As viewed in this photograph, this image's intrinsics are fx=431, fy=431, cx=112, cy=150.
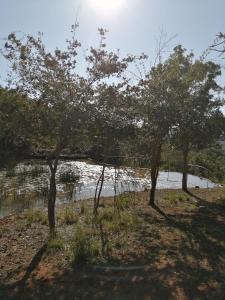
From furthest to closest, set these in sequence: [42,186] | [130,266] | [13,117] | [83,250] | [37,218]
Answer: [42,186], [37,218], [13,117], [83,250], [130,266]

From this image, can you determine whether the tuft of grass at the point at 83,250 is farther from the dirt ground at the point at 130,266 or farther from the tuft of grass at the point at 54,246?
the tuft of grass at the point at 54,246

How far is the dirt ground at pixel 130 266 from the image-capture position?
19.4 ft

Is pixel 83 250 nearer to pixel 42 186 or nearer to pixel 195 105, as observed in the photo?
pixel 195 105

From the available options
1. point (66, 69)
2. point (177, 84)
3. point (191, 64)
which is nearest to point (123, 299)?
point (66, 69)

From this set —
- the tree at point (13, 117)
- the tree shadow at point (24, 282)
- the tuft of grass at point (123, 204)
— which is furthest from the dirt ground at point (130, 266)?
the tuft of grass at point (123, 204)

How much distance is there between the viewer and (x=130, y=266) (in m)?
6.96

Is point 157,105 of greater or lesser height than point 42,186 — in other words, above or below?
above

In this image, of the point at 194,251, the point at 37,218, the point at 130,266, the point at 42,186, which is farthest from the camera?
the point at 42,186

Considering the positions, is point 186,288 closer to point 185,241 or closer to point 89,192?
point 185,241

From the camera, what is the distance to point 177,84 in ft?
40.4

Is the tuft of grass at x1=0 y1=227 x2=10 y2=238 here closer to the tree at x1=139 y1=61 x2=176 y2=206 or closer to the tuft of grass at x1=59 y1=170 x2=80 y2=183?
the tree at x1=139 y1=61 x2=176 y2=206

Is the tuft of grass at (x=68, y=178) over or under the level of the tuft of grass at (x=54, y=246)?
over

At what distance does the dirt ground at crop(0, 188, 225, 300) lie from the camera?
5.92 m

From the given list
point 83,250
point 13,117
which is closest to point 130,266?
point 83,250
